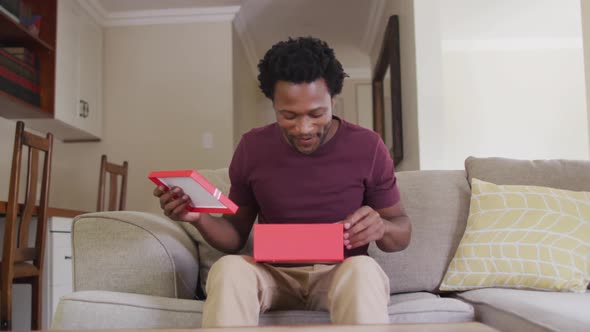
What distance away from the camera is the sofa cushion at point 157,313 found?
116 centimetres

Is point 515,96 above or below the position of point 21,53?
above

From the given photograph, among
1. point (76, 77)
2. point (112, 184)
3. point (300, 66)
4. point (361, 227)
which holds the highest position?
point (76, 77)

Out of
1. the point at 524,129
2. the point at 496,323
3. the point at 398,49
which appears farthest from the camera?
the point at 524,129

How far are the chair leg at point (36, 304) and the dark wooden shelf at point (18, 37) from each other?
4.49 ft

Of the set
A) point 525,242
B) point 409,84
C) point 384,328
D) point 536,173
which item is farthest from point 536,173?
point 409,84

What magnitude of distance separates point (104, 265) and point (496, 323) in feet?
3.00

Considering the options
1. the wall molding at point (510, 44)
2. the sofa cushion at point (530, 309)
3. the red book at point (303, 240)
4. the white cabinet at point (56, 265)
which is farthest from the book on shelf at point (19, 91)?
the wall molding at point (510, 44)

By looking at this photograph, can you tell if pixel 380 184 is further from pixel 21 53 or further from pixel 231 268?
pixel 21 53

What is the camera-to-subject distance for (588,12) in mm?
2256

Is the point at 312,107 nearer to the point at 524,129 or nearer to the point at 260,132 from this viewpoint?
the point at 260,132

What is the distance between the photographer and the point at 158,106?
13.6 feet

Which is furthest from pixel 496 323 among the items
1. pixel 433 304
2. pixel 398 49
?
pixel 398 49

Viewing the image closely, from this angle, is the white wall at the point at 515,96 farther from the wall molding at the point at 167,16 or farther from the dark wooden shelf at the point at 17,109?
the dark wooden shelf at the point at 17,109

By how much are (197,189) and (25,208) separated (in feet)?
5.36
